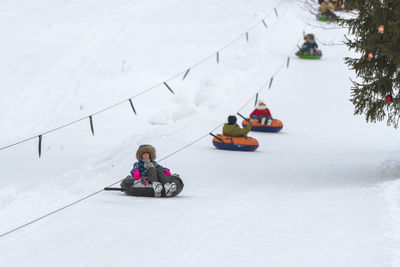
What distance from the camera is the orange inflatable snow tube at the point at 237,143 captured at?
16.5 metres

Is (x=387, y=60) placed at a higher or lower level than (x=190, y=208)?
higher

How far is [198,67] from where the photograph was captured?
3122 centimetres

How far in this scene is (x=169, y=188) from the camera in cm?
1105

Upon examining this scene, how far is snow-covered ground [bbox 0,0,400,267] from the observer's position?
26.5ft

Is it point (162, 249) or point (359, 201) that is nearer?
point (162, 249)

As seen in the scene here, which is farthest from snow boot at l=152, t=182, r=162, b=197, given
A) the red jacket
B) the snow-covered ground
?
the red jacket

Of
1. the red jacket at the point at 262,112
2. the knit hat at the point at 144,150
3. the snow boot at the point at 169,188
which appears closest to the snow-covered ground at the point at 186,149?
the snow boot at the point at 169,188

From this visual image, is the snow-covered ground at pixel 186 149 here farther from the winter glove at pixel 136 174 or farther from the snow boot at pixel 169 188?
the winter glove at pixel 136 174

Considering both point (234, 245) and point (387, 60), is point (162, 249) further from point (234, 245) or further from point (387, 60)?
point (387, 60)

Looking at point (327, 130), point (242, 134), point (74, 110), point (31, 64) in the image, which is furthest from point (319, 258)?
point (31, 64)

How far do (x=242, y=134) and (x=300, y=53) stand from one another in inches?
615

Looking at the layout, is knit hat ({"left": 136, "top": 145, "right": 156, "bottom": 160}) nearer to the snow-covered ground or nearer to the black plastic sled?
the black plastic sled

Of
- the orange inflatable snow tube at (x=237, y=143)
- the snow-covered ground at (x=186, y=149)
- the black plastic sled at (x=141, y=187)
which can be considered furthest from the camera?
the orange inflatable snow tube at (x=237, y=143)

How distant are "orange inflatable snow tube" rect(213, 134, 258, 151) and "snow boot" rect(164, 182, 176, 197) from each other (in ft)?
18.5
